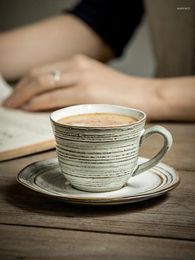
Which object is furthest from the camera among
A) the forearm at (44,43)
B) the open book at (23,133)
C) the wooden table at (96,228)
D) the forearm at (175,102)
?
the forearm at (44,43)

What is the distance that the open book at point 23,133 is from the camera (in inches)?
28.8

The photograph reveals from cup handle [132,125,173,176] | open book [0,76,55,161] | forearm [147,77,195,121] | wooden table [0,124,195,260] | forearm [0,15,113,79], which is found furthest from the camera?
forearm [0,15,113,79]

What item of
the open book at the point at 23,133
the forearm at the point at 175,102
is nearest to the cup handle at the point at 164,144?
the open book at the point at 23,133

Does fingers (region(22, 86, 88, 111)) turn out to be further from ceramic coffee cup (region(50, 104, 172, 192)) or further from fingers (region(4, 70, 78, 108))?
ceramic coffee cup (region(50, 104, 172, 192))

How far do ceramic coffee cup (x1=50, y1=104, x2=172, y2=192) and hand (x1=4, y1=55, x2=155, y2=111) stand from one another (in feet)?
1.25

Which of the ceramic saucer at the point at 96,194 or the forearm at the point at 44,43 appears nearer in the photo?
the ceramic saucer at the point at 96,194

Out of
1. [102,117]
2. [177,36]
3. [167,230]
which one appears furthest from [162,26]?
[167,230]

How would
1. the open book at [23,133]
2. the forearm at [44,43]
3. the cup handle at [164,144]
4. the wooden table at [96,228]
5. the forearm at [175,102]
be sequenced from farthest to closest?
the forearm at [44,43]
the forearm at [175,102]
the open book at [23,133]
the cup handle at [164,144]
the wooden table at [96,228]

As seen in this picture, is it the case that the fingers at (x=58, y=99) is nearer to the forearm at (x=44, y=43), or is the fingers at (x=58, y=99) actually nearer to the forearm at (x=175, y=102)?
the forearm at (x=175, y=102)

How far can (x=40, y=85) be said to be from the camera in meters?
0.99

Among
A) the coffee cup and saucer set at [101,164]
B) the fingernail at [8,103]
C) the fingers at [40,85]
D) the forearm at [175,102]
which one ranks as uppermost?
the coffee cup and saucer set at [101,164]

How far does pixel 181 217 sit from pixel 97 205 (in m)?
0.09

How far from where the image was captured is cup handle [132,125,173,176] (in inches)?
22.4

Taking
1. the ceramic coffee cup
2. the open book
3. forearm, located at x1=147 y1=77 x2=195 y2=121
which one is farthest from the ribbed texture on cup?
forearm, located at x1=147 y1=77 x2=195 y2=121
